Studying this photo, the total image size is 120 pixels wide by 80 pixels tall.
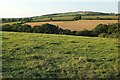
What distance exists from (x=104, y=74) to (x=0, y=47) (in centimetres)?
976

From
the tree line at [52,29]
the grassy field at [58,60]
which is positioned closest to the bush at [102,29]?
the tree line at [52,29]

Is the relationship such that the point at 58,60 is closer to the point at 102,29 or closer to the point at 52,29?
the point at 52,29

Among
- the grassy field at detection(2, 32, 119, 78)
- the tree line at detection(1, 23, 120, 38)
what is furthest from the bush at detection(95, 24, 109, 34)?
the grassy field at detection(2, 32, 119, 78)

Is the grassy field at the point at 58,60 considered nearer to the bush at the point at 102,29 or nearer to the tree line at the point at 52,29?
the tree line at the point at 52,29

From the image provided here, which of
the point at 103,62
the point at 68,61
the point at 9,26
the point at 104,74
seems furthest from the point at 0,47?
the point at 9,26

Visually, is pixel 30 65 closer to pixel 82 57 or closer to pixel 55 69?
pixel 55 69

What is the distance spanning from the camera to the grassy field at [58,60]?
1317 centimetres

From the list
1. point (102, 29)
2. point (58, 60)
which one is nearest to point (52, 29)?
point (102, 29)

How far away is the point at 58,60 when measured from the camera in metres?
16.1

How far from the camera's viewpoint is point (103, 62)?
15508 mm

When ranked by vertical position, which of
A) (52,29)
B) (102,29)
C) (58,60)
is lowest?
(102,29)

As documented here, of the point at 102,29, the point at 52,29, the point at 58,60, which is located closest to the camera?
the point at 58,60

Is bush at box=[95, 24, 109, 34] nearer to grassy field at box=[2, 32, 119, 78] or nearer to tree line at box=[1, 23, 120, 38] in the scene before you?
tree line at box=[1, 23, 120, 38]

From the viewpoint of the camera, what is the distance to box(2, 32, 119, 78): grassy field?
43.2ft
